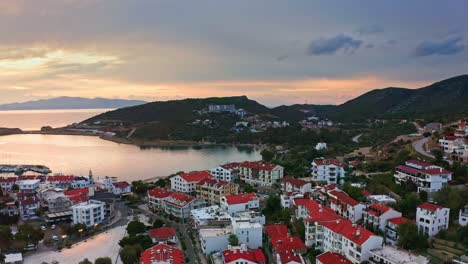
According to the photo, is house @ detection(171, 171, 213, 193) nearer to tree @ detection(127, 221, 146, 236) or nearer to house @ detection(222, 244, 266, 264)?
tree @ detection(127, 221, 146, 236)

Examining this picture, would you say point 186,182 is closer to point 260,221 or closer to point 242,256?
point 260,221

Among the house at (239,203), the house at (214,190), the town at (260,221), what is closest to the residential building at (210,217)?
the town at (260,221)

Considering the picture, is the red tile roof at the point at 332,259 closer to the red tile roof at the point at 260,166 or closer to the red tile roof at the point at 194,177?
the red tile roof at the point at 260,166

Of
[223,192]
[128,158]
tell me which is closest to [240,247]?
[223,192]

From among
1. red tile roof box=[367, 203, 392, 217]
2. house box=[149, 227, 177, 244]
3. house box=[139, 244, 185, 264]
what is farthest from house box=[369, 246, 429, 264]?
house box=[149, 227, 177, 244]

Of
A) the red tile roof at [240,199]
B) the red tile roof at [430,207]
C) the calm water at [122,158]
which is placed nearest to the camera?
the red tile roof at [430,207]

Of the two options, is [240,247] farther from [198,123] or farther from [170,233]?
[198,123]
